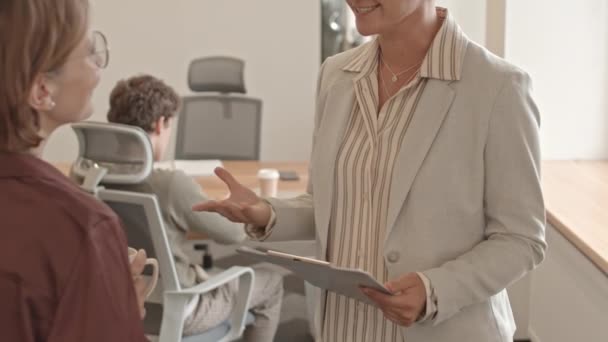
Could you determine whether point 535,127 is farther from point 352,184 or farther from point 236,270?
point 236,270

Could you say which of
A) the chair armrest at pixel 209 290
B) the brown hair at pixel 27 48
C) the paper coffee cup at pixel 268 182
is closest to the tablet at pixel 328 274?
the brown hair at pixel 27 48

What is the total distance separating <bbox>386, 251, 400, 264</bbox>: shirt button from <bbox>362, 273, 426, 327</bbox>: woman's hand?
70 mm

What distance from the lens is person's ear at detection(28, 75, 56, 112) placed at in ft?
3.39

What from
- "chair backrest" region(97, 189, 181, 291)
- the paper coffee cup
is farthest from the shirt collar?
the paper coffee cup

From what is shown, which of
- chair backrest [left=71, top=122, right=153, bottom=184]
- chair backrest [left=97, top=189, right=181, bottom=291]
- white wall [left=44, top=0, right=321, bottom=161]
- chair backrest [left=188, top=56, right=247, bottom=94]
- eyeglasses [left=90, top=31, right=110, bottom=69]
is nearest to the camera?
eyeglasses [left=90, top=31, right=110, bottom=69]

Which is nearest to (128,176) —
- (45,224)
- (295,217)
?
(295,217)

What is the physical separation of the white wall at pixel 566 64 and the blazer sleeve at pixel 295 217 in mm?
1660

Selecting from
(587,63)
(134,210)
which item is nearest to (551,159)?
(587,63)

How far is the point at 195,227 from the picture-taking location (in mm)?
2766

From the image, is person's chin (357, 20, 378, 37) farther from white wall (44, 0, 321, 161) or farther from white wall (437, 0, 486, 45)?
white wall (44, 0, 321, 161)

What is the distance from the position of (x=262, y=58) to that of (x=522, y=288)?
3148 mm

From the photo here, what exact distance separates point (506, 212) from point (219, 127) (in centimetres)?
313

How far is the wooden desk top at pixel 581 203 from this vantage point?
86.4 inches

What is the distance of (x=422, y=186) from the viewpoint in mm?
1431
